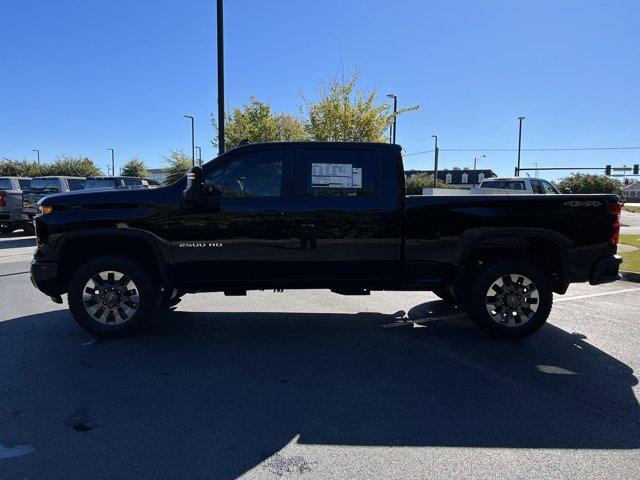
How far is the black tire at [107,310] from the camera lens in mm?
5273

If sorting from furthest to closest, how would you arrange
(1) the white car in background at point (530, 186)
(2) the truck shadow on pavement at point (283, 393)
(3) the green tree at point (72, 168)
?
(3) the green tree at point (72, 168)
(1) the white car in background at point (530, 186)
(2) the truck shadow on pavement at point (283, 393)

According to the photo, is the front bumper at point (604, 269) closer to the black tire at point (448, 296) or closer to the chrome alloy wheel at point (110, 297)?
the black tire at point (448, 296)

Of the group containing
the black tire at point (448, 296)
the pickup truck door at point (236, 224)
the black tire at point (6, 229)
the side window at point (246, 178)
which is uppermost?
the side window at point (246, 178)

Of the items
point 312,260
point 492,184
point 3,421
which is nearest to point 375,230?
point 312,260

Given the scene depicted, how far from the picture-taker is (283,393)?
4039 mm

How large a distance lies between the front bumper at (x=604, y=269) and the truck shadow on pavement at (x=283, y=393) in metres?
0.72

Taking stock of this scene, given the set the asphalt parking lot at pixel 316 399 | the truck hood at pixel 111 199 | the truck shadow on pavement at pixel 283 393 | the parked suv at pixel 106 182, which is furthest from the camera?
the parked suv at pixel 106 182

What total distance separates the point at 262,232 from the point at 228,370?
145 cm

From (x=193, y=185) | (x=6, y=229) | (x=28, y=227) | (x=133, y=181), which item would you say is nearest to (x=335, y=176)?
(x=193, y=185)

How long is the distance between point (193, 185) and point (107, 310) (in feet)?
5.51

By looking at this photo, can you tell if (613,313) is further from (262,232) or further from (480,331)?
(262,232)

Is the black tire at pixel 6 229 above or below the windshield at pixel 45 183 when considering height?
below

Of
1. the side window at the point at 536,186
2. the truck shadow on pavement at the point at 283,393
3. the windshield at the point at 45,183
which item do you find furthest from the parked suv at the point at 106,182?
the side window at the point at 536,186

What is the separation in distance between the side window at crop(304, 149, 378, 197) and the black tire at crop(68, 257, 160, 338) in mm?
1999
